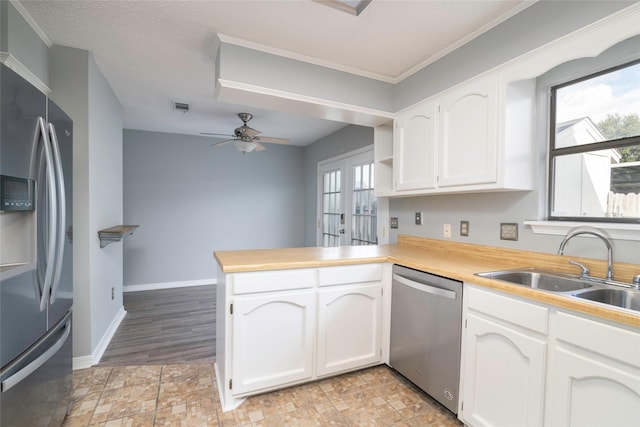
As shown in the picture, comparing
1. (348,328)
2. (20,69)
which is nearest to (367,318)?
(348,328)

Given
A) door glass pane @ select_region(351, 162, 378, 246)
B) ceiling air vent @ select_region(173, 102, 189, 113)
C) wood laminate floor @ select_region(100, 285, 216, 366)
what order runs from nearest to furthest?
wood laminate floor @ select_region(100, 285, 216, 366)
ceiling air vent @ select_region(173, 102, 189, 113)
door glass pane @ select_region(351, 162, 378, 246)

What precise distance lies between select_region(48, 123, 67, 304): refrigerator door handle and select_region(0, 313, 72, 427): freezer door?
25cm

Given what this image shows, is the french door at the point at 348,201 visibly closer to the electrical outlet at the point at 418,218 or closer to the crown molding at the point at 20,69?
the electrical outlet at the point at 418,218

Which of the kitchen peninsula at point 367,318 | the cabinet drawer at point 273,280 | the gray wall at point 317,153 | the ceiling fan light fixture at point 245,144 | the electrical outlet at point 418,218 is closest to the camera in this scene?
the kitchen peninsula at point 367,318

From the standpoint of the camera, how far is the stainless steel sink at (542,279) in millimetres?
A: 1557

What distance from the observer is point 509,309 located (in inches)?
55.8

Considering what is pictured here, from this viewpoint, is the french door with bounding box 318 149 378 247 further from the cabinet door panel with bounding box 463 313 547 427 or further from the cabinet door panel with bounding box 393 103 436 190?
the cabinet door panel with bounding box 463 313 547 427

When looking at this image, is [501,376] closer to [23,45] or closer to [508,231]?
[508,231]

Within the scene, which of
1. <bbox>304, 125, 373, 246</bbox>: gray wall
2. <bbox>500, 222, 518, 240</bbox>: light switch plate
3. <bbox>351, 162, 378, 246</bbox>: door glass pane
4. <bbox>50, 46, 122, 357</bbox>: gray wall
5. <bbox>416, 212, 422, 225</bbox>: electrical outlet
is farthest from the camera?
<bbox>304, 125, 373, 246</bbox>: gray wall

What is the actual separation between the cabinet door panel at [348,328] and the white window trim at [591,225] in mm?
1079

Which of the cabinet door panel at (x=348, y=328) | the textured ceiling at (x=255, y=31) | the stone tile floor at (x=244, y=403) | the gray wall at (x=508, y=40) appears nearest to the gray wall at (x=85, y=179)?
the textured ceiling at (x=255, y=31)

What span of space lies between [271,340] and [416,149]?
180cm

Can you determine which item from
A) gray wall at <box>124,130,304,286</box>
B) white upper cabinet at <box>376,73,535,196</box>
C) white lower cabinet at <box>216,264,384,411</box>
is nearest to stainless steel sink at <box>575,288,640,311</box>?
white upper cabinet at <box>376,73,535,196</box>

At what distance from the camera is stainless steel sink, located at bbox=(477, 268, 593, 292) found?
1557 millimetres
